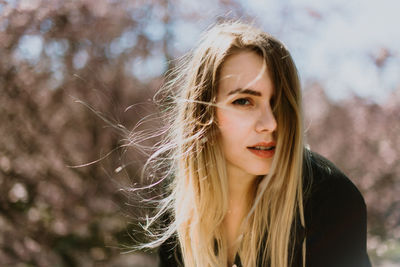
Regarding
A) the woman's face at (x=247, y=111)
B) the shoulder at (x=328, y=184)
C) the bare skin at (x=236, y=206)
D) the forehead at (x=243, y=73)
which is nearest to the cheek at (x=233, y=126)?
the woman's face at (x=247, y=111)

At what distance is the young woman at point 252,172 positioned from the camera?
2.07 meters

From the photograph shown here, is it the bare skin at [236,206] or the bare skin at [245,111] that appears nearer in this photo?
the bare skin at [245,111]

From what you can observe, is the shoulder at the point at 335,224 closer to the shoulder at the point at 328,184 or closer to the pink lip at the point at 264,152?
the shoulder at the point at 328,184

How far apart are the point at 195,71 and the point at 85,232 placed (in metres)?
2.89

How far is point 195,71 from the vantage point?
7.43ft

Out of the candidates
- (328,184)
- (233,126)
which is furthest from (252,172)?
(328,184)

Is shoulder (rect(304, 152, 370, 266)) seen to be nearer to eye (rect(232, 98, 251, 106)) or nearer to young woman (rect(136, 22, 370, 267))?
young woman (rect(136, 22, 370, 267))

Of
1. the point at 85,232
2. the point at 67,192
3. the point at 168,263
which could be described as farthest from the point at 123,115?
the point at 168,263

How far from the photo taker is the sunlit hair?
2.09 m

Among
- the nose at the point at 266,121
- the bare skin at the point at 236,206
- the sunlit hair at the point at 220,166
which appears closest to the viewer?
the nose at the point at 266,121

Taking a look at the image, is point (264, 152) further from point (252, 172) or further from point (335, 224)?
point (335, 224)

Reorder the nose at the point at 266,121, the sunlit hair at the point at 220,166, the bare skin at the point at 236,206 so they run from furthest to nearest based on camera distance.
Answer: the bare skin at the point at 236,206
the sunlit hair at the point at 220,166
the nose at the point at 266,121

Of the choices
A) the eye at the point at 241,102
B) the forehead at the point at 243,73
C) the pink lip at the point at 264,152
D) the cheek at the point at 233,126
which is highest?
the forehead at the point at 243,73

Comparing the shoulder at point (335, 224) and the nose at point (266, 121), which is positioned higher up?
the nose at point (266, 121)
